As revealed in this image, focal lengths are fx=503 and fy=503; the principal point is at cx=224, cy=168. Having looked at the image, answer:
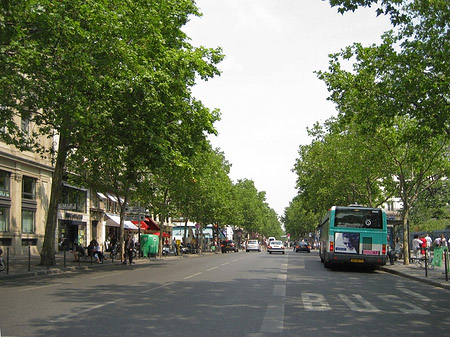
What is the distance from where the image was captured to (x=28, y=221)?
3397cm

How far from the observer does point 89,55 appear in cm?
1501

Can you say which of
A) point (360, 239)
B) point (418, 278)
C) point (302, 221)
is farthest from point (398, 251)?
point (302, 221)

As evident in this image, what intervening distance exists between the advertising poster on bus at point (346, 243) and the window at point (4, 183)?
19.9 m

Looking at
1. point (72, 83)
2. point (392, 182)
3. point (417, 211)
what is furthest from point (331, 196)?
point (72, 83)

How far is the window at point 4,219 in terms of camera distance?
30.5 meters

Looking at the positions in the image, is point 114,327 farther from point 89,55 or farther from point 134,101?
point 134,101

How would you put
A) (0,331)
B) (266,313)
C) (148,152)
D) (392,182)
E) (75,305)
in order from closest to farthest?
(0,331), (266,313), (75,305), (148,152), (392,182)

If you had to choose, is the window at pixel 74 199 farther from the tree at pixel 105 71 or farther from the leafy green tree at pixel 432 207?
the leafy green tree at pixel 432 207

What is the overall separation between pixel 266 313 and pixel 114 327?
9.76 ft

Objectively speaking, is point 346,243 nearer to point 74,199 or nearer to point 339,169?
point 339,169

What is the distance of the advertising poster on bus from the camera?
2356cm

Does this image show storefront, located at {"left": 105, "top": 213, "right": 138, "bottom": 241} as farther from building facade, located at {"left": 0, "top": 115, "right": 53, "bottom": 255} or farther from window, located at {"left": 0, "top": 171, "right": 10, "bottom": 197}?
window, located at {"left": 0, "top": 171, "right": 10, "bottom": 197}

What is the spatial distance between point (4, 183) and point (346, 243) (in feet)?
67.8

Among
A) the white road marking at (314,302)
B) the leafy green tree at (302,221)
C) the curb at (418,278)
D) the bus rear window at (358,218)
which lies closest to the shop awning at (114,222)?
the bus rear window at (358,218)
